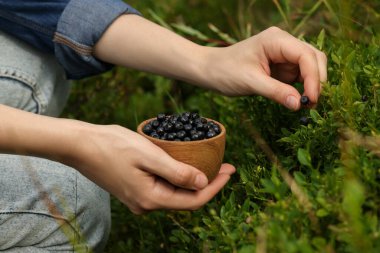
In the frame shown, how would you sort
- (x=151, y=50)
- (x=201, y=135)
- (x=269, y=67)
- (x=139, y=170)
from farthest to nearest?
(x=151, y=50), (x=269, y=67), (x=201, y=135), (x=139, y=170)

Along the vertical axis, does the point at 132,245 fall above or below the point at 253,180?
below

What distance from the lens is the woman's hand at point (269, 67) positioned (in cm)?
150

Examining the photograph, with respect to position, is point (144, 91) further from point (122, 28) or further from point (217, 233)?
point (217, 233)

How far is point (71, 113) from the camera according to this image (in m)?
2.60

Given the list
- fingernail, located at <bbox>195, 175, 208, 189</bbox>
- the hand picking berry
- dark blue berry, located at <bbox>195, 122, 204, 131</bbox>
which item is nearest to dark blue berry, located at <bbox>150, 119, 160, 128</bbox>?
dark blue berry, located at <bbox>195, 122, 204, 131</bbox>

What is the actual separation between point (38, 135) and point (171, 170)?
1.05 feet

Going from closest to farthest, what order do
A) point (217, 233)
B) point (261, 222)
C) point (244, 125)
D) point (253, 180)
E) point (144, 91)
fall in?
point (261, 222) < point (217, 233) < point (253, 180) < point (244, 125) < point (144, 91)

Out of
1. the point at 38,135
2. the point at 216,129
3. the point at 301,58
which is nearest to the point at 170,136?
the point at 216,129

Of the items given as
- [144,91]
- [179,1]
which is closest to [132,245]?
[144,91]

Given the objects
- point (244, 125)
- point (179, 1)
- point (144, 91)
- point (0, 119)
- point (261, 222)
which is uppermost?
point (261, 222)

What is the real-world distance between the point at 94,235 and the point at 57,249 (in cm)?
12

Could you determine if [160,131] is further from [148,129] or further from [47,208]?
[47,208]

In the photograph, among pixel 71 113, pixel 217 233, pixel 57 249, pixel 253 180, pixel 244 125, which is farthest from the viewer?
pixel 71 113

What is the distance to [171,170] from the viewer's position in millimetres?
1275
